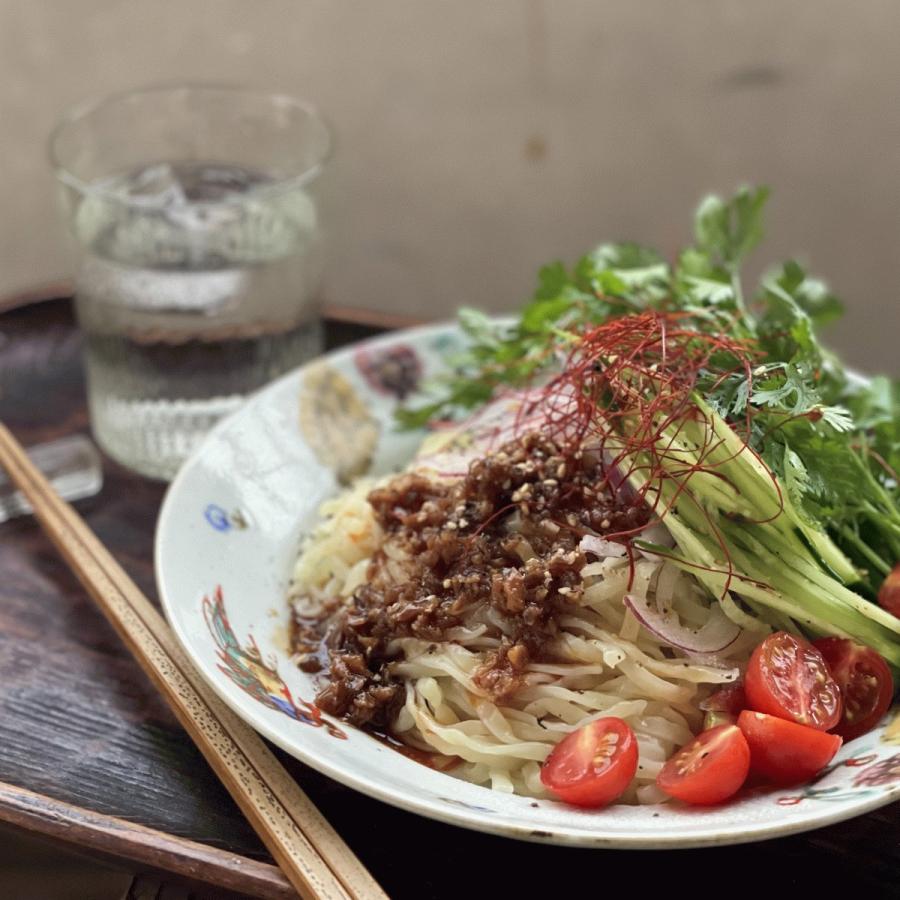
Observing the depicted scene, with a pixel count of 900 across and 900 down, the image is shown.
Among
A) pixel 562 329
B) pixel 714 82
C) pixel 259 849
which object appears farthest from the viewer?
pixel 714 82

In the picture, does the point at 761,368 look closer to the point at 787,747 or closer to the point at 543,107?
the point at 787,747

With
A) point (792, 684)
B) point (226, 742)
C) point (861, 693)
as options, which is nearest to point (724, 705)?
point (792, 684)

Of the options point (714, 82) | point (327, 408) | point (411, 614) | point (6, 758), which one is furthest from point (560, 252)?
point (6, 758)

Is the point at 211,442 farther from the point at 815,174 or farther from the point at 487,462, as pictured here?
the point at 815,174

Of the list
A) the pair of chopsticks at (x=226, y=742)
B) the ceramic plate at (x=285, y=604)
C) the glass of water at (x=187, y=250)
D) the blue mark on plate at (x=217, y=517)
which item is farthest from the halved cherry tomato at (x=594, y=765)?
the glass of water at (x=187, y=250)

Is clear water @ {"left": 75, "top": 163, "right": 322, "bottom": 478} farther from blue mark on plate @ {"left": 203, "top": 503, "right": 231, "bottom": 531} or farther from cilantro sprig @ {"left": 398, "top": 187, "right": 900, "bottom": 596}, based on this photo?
blue mark on plate @ {"left": 203, "top": 503, "right": 231, "bottom": 531}
